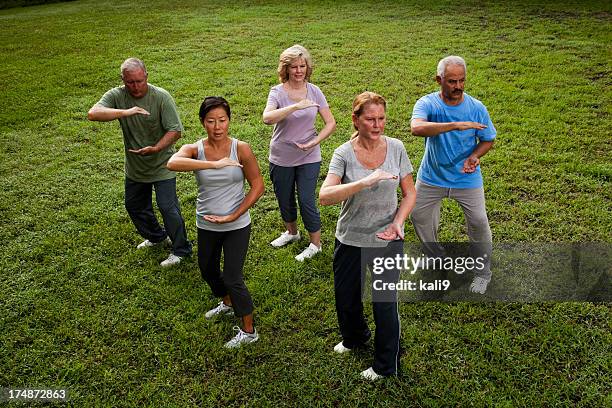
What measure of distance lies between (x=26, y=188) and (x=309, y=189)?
13.8 feet

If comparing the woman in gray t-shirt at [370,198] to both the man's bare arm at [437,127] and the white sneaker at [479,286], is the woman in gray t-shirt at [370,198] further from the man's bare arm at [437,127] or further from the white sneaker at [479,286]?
the white sneaker at [479,286]

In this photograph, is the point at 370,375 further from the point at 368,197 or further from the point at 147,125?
the point at 147,125

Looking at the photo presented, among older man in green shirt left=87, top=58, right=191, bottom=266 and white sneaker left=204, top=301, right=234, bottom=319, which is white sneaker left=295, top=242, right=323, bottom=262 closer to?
white sneaker left=204, top=301, right=234, bottom=319

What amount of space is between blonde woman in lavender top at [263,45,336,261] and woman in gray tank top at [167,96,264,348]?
896mm

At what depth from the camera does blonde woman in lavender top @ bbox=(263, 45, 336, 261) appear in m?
4.81

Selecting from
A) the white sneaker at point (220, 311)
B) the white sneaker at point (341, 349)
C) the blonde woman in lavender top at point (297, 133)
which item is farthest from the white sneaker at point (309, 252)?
the white sneaker at point (341, 349)

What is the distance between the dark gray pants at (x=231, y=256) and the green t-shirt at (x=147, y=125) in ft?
4.37

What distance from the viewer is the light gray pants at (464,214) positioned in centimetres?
450

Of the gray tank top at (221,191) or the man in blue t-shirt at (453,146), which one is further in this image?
the man in blue t-shirt at (453,146)

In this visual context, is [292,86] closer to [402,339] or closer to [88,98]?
[402,339]

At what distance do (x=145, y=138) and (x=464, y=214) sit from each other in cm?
306

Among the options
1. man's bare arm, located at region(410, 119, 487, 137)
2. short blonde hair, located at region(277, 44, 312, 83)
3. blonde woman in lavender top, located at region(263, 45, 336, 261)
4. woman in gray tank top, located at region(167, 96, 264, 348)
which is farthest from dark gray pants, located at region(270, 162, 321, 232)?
man's bare arm, located at region(410, 119, 487, 137)

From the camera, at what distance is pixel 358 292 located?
3822 mm

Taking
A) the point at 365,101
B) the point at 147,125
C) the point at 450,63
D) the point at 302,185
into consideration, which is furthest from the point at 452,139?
the point at 147,125
